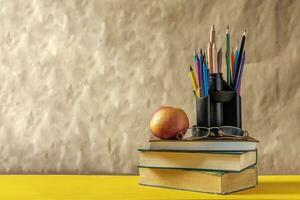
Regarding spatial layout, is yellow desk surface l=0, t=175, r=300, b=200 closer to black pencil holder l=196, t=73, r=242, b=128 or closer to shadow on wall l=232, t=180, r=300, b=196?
shadow on wall l=232, t=180, r=300, b=196

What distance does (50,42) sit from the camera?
1.21m

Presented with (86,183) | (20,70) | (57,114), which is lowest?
(86,183)

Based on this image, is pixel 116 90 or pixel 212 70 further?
pixel 116 90

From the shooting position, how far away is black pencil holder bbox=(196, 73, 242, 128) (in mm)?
979

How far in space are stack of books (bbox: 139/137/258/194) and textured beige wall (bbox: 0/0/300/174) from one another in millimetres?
218

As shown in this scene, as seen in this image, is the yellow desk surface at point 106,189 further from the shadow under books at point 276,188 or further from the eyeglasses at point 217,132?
the eyeglasses at point 217,132

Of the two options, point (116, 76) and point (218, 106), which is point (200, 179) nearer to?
point (218, 106)

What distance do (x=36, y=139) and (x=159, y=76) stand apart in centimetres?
34

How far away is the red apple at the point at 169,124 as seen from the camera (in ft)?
3.18

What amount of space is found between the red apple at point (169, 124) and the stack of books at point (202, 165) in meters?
0.04

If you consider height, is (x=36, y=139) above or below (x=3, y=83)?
below

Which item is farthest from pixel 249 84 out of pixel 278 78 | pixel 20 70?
pixel 20 70

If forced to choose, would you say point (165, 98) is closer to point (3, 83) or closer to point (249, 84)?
point (249, 84)

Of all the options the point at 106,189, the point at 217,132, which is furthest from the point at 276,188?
the point at 106,189
